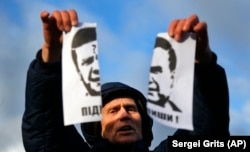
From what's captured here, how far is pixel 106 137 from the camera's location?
12.2 ft

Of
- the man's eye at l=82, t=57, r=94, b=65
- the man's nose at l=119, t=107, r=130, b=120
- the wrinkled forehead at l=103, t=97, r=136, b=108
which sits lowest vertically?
the man's nose at l=119, t=107, r=130, b=120

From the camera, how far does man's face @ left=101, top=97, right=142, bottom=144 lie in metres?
3.65

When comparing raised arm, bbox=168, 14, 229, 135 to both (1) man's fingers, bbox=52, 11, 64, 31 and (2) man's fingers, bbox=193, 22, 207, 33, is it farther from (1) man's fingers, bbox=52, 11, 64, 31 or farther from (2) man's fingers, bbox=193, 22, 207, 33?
(1) man's fingers, bbox=52, 11, 64, 31

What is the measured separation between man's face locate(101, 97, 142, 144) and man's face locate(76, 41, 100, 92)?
2.68ft

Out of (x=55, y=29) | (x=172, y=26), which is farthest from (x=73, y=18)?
(x=172, y=26)

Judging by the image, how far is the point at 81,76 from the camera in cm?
294

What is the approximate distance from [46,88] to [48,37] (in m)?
→ 0.35

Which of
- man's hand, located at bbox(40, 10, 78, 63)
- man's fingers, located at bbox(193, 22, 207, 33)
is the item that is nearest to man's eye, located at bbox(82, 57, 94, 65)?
man's hand, located at bbox(40, 10, 78, 63)

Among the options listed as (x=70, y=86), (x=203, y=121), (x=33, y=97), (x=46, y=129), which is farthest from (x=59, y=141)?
(x=203, y=121)

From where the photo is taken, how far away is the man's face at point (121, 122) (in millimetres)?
3650

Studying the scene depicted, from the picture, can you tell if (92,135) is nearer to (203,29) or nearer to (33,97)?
(33,97)

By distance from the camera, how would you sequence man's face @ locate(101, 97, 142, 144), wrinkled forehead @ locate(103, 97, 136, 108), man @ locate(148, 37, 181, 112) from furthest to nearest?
wrinkled forehead @ locate(103, 97, 136, 108)
man's face @ locate(101, 97, 142, 144)
man @ locate(148, 37, 181, 112)

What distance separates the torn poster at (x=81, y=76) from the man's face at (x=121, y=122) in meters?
0.80

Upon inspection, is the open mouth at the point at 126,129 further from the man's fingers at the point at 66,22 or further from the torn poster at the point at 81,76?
the man's fingers at the point at 66,22
